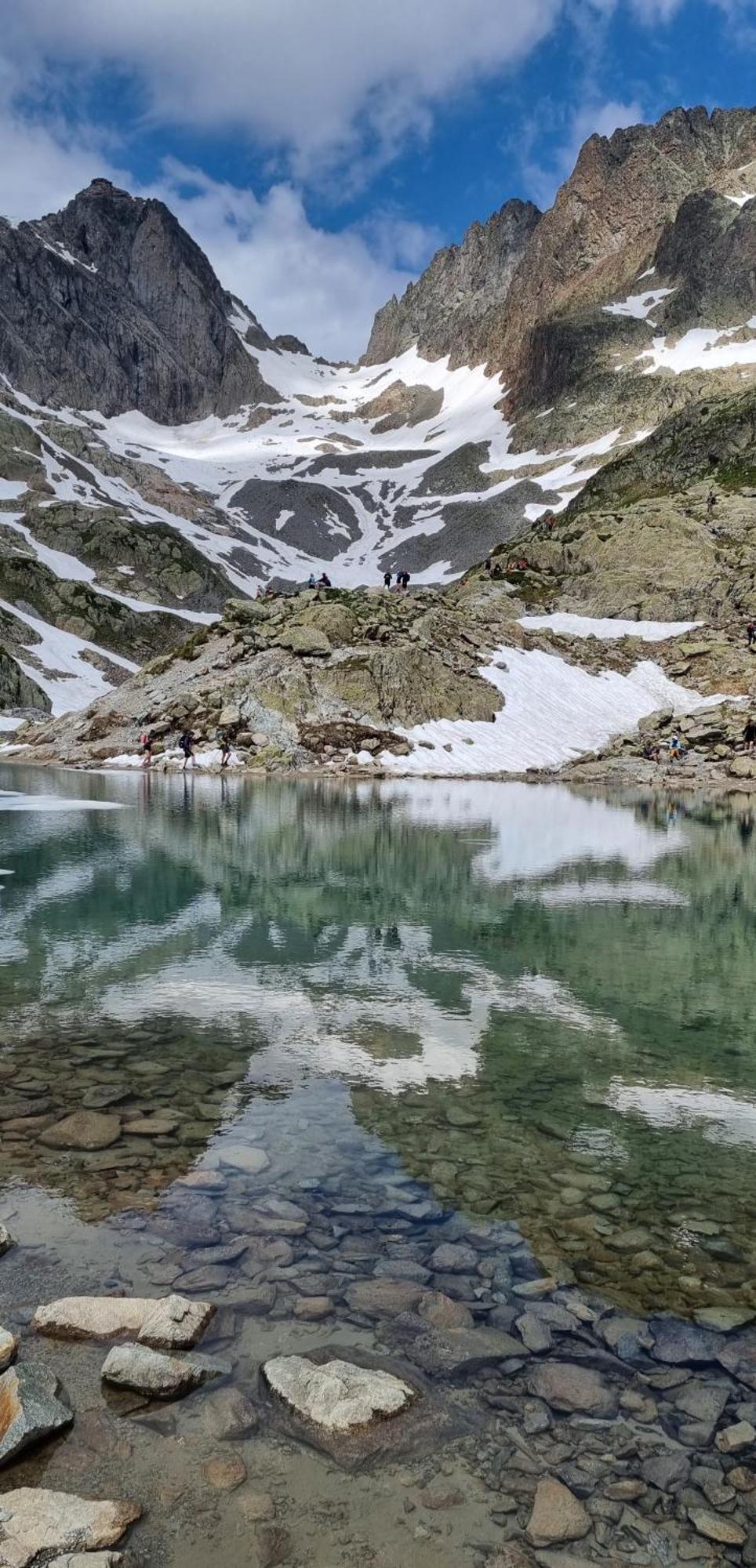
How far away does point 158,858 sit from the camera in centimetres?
2272

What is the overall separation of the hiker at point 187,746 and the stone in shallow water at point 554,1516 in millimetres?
50619

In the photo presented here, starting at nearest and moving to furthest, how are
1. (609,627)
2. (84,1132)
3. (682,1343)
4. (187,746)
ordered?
1. (682,1343)
2. (84,1132)
3. (187,746)
4. (609,627)

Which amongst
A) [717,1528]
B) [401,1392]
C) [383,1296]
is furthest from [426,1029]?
[717,1528]

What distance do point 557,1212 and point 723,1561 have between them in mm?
2848

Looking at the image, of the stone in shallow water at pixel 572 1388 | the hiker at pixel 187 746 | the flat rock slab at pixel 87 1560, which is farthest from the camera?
the hiker at pixel 187 746

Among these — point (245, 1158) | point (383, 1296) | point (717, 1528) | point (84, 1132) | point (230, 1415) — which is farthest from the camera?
point (84, 1132)

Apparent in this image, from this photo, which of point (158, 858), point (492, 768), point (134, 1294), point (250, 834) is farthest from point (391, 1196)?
point (492, 768)

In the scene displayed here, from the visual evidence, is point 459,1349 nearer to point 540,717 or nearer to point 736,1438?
point 736,1438

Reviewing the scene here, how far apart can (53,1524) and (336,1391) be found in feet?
4.79

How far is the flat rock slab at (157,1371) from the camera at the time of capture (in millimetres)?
4664

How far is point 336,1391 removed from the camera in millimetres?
4652

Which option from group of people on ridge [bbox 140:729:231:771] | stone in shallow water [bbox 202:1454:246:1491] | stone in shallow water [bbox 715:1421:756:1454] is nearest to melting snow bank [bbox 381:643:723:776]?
group of people on ridge [bbox 140:729:231:771]

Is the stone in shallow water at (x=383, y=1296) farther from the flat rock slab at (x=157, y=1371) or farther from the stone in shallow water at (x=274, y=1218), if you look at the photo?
the flat rock slab at (x=157, y=1371)

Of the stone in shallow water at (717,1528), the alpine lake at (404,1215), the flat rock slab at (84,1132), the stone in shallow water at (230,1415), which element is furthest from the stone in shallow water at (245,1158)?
the stone in shallow water at (717,1528)
